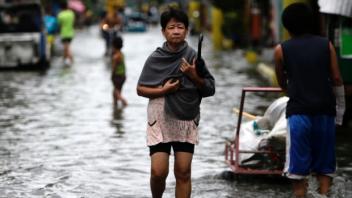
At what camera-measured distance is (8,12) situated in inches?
1060

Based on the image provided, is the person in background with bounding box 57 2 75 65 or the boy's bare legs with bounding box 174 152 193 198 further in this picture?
the person in background with bounding box 57 2 75 65

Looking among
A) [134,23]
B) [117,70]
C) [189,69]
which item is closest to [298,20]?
[189,69]

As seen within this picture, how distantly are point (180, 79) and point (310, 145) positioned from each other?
1.06m

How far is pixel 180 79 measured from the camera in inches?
266

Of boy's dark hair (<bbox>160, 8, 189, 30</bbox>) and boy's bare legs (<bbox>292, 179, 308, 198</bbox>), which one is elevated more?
boy's dark hair (<bbox>160, 8, 189, 30</bbox>)

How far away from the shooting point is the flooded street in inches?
345

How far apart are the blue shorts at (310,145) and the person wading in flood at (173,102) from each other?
69 centimetres

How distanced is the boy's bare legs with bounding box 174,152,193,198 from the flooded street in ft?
5.30

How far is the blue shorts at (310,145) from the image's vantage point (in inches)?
268

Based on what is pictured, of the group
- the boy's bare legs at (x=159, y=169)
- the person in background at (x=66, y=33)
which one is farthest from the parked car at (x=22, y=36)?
the boy's bare legs at (x=159, y=169)

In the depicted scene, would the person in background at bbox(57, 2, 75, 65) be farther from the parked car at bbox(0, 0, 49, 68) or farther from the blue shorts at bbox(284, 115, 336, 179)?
the blue shorts at bbox(284, 115, 336, 179)

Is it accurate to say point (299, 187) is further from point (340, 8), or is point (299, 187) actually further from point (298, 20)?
point (340, 8)

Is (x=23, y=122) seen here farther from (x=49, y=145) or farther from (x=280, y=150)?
(x=280, y=150)

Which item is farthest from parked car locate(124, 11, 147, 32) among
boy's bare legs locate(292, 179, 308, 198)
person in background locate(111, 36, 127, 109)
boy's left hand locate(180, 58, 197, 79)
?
boy's left hand locate(180, 58, 197, 79)
